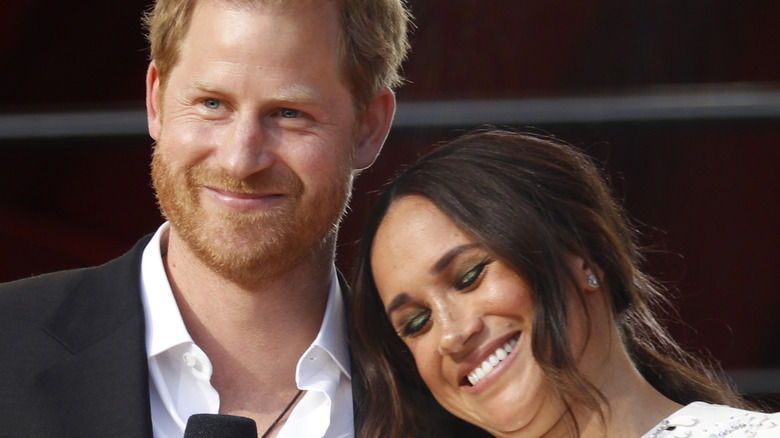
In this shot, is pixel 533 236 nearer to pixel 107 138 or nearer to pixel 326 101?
pixel 326 101

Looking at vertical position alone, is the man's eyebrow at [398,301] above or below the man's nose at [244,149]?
below

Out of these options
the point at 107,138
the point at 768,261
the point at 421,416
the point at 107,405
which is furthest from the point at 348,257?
the point at 107,405

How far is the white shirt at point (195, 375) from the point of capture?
242 centimetres

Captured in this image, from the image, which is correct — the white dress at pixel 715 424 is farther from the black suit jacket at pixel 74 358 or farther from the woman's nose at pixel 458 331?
the black suit jacket at pixel 74 358

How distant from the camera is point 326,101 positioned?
2.51 metres

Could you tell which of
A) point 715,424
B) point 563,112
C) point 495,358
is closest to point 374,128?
point 495,358

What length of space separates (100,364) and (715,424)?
1130 mm

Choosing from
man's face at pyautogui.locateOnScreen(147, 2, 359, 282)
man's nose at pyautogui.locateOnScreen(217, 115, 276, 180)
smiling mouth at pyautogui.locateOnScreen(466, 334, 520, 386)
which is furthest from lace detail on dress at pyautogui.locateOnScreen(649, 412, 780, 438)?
man's nose at pyautogui.locateOnScreen(217, 115, 276, 180)

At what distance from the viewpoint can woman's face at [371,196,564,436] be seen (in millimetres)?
2326

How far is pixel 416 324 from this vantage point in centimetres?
244

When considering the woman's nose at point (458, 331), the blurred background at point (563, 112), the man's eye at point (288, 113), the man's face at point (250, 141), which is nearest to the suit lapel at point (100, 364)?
the man's face at point (250, 141)

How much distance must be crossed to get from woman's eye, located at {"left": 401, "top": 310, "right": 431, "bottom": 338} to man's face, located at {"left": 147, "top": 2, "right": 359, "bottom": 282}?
0.26 m

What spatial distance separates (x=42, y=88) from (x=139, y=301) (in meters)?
1.49

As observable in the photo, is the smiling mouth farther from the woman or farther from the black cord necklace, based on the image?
the black cord necklace
